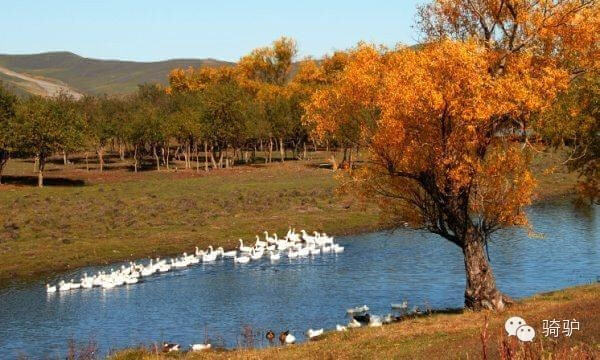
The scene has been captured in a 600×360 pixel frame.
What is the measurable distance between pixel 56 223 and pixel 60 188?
22.3 metres

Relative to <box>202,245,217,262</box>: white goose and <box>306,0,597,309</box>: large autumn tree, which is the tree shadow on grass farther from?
<box>306,0,597,309</box>: large autumn tree

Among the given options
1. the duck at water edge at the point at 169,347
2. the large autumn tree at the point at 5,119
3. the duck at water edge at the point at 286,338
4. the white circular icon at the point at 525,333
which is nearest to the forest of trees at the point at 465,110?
the duck at water edge at the point at 286,338

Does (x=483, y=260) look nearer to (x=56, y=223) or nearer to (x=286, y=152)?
(x=56, y=223)

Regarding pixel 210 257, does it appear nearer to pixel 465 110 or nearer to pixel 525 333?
pixel 465 110

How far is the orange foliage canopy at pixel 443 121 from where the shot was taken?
29.6 m

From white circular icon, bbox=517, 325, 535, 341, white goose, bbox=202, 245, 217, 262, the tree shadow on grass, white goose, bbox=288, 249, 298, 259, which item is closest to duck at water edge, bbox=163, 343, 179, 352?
white circular icon, bbox=517, 325, 535, 341

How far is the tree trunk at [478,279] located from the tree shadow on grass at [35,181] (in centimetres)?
7925

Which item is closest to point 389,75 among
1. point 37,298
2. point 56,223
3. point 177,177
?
point 37,298

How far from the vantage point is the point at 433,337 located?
26.6 meters

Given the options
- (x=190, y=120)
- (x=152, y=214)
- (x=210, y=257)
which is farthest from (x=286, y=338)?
(x=190, y=120)

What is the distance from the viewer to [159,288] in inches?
1914

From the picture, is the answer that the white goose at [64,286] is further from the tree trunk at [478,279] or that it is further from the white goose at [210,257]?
the tree trunk at [478,279]

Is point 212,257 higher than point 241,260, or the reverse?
point 212,257

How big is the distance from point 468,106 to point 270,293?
22334mm
